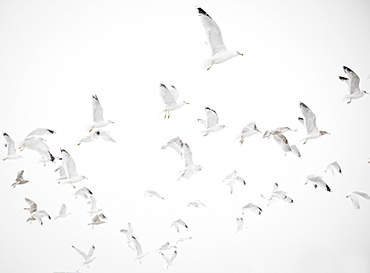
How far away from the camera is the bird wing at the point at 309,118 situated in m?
9.48

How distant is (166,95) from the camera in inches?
394

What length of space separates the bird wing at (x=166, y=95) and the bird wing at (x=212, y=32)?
1744 millimetres

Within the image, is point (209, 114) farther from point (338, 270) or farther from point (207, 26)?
point (338, 270)

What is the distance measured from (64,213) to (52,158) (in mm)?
3261

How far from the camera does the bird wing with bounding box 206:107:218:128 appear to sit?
1035 cm

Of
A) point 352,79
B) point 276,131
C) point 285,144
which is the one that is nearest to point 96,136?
point 276,131

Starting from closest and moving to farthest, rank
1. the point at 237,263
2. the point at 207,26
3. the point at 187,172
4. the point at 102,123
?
the point at 207,26
the point at 102,123
the point at 187,172
the point at 237,263

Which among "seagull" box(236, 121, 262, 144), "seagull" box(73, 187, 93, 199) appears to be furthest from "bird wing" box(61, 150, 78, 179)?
"seagull" box(236, 121, 262, 144)

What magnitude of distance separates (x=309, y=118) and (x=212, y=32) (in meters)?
3.52

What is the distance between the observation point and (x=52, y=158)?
1124 cm

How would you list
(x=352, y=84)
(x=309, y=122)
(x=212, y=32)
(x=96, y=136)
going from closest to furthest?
(x=212, y=32) < (x=352, y=84) < (x=309, y=122) < (x=96, y=136)

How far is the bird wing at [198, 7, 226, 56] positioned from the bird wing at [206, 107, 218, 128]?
197 cm

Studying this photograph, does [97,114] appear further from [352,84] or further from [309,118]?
[352,84]

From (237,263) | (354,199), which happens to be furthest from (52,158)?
(237,263)
